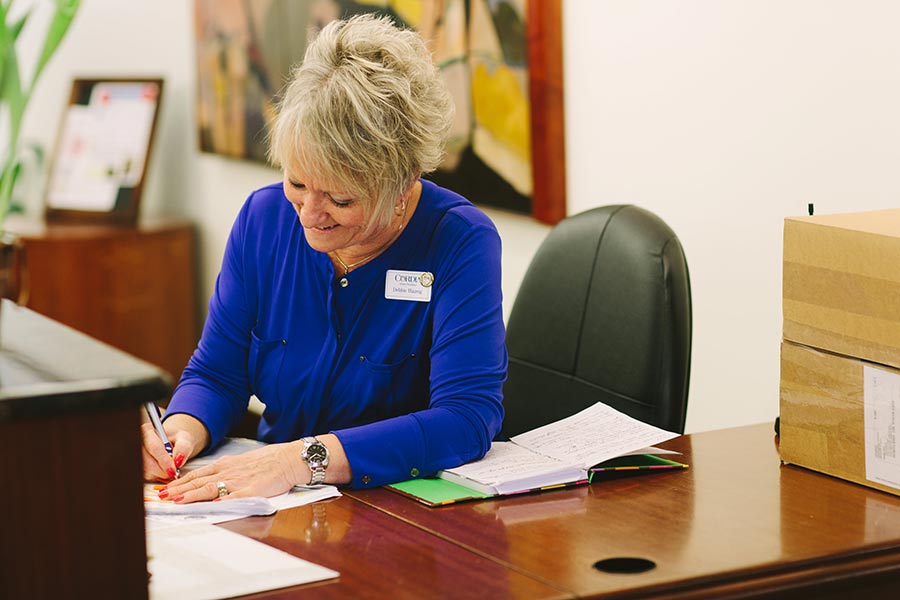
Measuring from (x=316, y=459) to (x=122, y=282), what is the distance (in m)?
3.34

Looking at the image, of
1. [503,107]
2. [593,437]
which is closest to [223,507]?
[593,437]

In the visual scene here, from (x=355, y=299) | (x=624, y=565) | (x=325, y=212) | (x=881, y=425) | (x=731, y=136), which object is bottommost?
(x=624, y=565)

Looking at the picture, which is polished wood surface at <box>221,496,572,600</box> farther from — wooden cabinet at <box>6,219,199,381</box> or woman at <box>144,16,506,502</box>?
wooden cabinet at <box>6,219,199,381</box>

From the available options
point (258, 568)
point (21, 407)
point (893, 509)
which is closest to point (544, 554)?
point (258, 568)

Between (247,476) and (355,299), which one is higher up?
(355,299)

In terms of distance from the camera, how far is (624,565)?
1.40 meters

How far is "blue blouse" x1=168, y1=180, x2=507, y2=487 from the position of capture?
6.31 ft

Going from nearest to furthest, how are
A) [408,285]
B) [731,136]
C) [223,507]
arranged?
[223,507]
[408,285]
[731,136]

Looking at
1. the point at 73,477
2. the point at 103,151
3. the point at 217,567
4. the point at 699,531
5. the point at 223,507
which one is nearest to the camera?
the point at 73,477

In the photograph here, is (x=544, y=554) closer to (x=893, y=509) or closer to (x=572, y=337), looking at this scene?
(x=893, y=509)

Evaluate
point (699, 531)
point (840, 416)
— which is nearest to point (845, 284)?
point (840, 416)

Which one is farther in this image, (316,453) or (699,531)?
(316,453)

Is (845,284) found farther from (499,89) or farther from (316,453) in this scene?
(499,89)

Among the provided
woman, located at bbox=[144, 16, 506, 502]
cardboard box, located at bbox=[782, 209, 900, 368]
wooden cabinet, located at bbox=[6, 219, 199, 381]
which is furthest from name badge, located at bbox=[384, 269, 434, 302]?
wooden cabinet, located at bbox=[6, 219, 199, 381]
